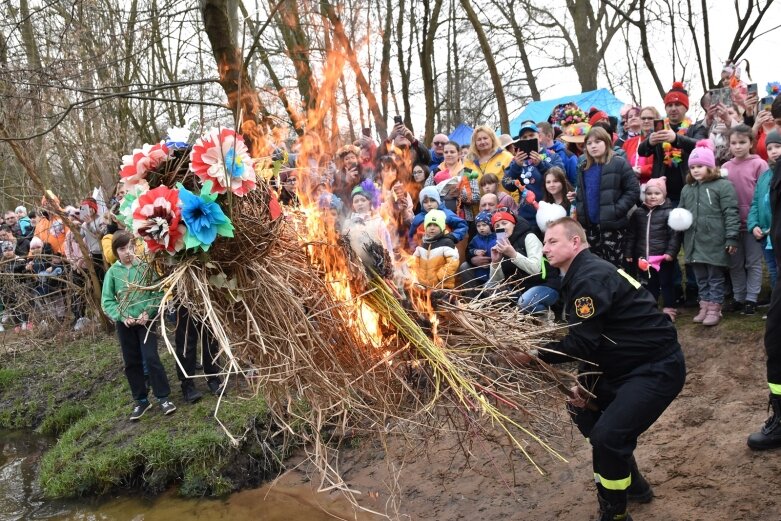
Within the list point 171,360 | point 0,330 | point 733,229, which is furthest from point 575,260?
point 0,330

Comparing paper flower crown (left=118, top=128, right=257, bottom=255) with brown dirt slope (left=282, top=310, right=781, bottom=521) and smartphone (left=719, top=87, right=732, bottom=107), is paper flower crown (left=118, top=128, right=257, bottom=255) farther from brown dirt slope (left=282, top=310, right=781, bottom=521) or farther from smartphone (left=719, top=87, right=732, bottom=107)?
smartphone (left=719, top=87, right=732, bottom=107)

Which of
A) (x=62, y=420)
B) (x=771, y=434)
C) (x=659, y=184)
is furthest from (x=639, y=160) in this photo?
(x=62, y=420)

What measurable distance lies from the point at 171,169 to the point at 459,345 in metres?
1.72

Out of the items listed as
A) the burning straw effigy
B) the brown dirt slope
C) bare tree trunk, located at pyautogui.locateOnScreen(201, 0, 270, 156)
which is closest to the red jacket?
the brown dirt slope

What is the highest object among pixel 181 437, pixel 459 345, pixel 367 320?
pixel 367 320

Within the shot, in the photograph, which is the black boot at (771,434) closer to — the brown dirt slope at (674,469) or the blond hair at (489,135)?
the brown dirt slope at (674,469)

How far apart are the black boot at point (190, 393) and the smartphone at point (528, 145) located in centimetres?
444

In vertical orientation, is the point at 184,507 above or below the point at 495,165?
below

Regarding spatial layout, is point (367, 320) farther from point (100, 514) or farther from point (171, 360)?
point (171, 360)

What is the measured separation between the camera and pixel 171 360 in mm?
7867

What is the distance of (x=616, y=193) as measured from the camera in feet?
19.0

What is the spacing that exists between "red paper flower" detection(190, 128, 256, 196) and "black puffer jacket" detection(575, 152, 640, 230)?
412 cm

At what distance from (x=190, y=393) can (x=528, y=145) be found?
15.0 feet

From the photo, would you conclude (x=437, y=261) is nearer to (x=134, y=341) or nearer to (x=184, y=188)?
(x=184, y=188)
